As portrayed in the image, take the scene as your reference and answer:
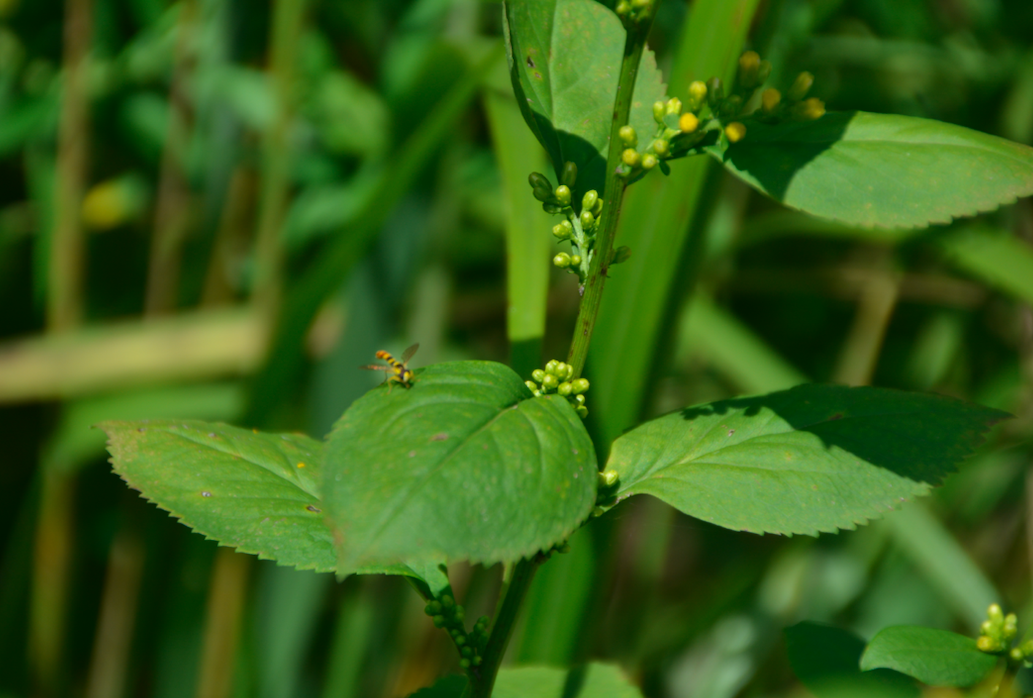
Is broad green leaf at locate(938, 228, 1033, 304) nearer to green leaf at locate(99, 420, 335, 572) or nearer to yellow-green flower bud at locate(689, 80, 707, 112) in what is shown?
yellow-green flower bud at locate(689, 80, 707, 112)

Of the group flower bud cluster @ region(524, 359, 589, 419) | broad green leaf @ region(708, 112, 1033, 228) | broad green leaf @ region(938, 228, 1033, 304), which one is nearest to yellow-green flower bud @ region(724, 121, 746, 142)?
broad green leaf @ region(708, 112, 1033, 228)

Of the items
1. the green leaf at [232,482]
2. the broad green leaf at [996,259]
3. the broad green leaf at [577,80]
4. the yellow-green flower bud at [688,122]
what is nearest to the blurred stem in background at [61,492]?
the green leaf at [232,482]

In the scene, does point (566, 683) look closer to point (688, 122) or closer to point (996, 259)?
point (688, 122)

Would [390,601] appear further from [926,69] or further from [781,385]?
[926,69]

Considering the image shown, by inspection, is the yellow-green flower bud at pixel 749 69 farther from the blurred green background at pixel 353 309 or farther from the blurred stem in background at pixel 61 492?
the blurred stem in background at pixel 61 492

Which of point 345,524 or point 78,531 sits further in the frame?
point 78,531

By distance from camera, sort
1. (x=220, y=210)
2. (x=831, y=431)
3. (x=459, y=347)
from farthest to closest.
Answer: (x=459, y=347) < (x=220, y=210) < (x=831, y=431)

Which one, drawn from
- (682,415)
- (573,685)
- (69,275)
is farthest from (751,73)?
(69,275)
